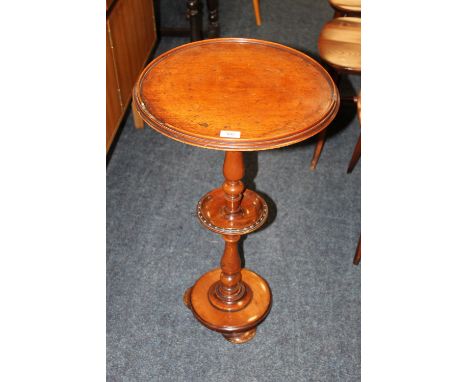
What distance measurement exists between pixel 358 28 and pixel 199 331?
6.30ft

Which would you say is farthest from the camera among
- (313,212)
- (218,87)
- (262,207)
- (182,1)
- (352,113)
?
(182,1)

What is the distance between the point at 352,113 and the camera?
366 centimetres

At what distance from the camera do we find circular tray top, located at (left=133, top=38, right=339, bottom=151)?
5.12 feet

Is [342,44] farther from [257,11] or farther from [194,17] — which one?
[257,11]

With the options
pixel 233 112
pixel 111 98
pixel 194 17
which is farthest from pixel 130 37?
pixel 233 112

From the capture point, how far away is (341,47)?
9.53 feet

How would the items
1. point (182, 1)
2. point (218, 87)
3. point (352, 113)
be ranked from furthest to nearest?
point (182, 1) → point (352, 113) → point (218, 87)

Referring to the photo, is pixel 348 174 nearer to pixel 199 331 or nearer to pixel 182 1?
pixel 199 331

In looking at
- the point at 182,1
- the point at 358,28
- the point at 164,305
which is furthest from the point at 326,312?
the point at 182,1

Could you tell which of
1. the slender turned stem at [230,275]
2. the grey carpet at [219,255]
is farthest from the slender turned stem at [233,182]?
the grey carpet at [219,255]

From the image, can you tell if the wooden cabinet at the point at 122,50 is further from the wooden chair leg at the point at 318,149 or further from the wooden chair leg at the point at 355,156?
the wooden chair leg at the point at 355,156

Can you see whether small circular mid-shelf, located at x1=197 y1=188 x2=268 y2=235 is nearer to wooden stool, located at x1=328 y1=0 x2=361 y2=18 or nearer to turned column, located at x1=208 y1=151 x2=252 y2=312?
turned column, located at x1=208 y1=151 x2=252 y2=312

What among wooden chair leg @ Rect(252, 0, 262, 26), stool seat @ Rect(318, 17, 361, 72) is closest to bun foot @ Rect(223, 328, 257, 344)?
stool seat @ Rect(318, 17, 361, 72)

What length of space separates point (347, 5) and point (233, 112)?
1882 mm
